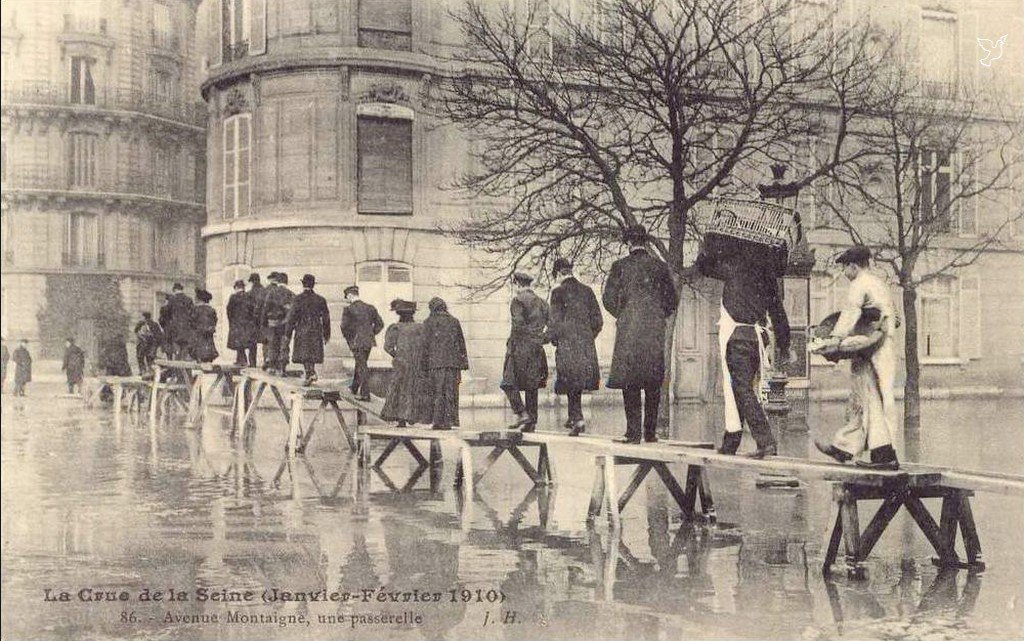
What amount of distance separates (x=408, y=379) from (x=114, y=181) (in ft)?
106

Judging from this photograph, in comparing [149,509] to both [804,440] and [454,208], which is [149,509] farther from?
[454,208]

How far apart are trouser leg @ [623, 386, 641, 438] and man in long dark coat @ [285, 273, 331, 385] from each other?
8.21m

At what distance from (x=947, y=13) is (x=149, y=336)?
2123cm

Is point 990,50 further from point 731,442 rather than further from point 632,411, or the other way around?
point 731,442

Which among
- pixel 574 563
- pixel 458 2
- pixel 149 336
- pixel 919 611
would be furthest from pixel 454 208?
pixel 919 611

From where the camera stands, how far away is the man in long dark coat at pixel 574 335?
1253 centimetres

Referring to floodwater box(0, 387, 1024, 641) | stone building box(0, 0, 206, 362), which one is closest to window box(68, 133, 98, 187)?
stone building box(0, 0, 206, 362)

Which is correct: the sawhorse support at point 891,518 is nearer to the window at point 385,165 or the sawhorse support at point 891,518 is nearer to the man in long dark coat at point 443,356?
the man in long dark coat at point 443,356

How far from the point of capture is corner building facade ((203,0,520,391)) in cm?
2673

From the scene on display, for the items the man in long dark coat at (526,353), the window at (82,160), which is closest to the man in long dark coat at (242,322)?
the man in long dark coat at (526,353)

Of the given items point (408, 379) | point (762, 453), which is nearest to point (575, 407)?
point (408, 379)

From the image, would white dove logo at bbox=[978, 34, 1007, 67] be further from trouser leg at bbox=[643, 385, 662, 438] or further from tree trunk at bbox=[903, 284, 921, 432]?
trouser leg at bbox=[643, 385, 662, 438]

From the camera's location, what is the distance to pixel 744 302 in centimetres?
971

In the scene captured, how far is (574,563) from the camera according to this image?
8773 mm
